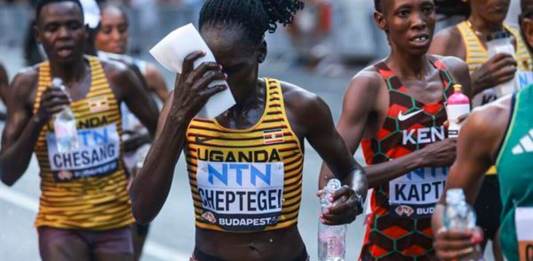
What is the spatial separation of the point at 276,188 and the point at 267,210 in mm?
102

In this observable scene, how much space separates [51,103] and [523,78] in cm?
254

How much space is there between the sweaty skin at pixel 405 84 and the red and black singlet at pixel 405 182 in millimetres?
43

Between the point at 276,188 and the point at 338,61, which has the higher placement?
the point at 276,188

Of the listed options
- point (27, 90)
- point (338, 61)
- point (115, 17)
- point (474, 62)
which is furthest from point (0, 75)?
point (338, 61)

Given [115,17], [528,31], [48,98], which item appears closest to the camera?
[528,31]

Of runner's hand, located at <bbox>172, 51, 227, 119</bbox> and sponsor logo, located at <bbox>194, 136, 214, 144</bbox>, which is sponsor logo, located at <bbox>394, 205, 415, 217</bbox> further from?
runner's hand, located at <bbox>172, 51, 227, 119</bbox>

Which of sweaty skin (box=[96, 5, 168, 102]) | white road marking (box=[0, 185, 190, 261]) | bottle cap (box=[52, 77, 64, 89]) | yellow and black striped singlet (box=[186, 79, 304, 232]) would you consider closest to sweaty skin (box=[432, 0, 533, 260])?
yellow and black striped singlet (box=[186, 79, 304, 232])

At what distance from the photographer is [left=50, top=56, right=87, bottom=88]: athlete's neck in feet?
29.1

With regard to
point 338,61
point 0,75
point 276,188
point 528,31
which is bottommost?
point 338,61

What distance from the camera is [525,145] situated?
525cm

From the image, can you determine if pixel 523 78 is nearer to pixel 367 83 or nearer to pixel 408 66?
pixel 408 66

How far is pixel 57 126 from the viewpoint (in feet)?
28.0

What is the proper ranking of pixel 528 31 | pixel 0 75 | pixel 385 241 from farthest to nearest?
pixel 0 75, pixel 385 241, pixel 528 31

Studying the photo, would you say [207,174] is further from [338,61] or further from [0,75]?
[338,61]
